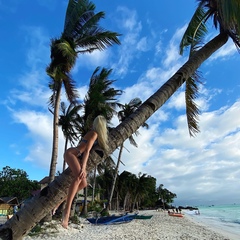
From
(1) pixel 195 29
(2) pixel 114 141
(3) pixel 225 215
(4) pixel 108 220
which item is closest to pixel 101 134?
(2) pixel 114 141

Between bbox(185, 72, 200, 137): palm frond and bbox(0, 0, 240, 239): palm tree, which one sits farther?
bbox(185, 72, 200, 137): palm frond

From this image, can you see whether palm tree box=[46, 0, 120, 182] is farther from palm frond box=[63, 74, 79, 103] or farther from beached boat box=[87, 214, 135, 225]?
beached boat box=[87, 214, 135, 225]

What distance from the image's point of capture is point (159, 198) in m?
93.9

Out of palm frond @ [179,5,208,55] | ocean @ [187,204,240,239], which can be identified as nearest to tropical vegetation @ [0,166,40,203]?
ocean @ [187,204,240,239]

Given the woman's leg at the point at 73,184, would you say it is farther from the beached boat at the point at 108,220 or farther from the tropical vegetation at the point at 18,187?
the tropical vegetation at the point at 18,187

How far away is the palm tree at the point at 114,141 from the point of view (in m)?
2.80

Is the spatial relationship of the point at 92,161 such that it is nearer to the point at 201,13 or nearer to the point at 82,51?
the point at 201,13

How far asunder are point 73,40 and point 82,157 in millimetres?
9264

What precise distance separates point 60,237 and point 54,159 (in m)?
3.49

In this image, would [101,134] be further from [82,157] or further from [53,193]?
[53,193]

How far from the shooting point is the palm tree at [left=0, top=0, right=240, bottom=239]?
2803mm

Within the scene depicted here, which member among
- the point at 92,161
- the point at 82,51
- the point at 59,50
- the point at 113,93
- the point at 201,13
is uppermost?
the point at 113,93

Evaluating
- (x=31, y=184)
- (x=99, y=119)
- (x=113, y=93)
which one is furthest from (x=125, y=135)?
(x=31, y=184)

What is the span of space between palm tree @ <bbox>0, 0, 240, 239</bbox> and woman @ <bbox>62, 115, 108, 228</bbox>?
0.10 meters
